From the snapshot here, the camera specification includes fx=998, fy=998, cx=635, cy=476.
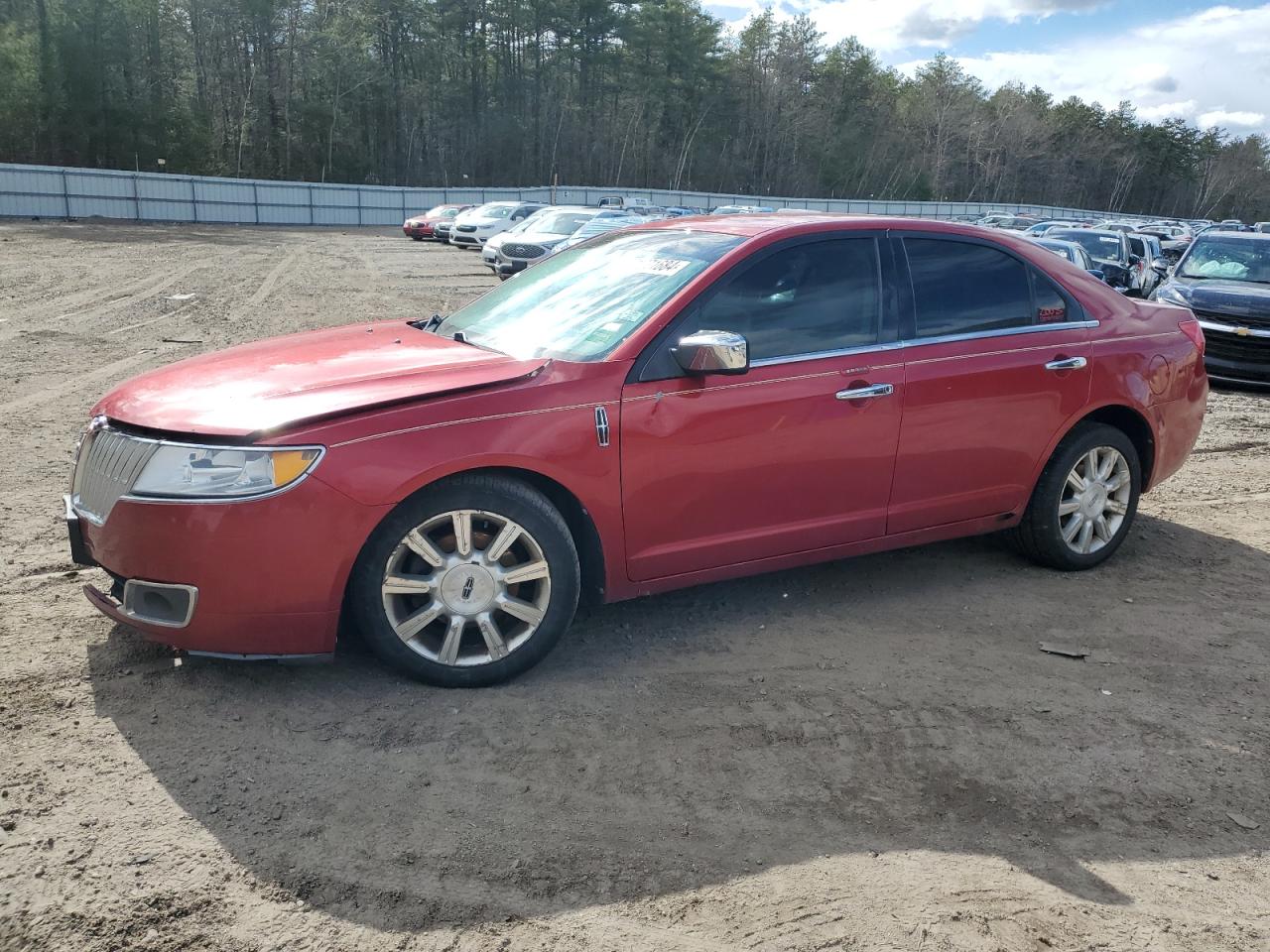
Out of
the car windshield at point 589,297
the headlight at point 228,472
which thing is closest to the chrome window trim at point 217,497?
the headlight at point 228,472

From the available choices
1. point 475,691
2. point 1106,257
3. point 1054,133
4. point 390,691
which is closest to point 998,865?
point 475,691

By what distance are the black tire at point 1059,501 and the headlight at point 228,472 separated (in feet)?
12.0

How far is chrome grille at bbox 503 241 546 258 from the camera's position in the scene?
72.5 feet

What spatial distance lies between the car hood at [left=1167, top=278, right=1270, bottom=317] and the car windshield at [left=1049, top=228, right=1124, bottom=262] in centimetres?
575

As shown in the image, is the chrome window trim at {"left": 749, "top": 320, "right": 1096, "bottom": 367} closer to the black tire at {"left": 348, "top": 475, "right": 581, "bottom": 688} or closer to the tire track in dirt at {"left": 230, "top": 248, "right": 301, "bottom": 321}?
the black tire at {"left": 348, "top": 475, "right": 581, "bottom": 688}

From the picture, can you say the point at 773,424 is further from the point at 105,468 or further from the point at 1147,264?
the point at 1147,264

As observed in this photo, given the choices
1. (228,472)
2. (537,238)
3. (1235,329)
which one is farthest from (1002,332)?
(537,238)

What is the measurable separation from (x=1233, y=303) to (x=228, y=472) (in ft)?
39.8

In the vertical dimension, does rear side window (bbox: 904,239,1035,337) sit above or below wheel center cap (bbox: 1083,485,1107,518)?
above

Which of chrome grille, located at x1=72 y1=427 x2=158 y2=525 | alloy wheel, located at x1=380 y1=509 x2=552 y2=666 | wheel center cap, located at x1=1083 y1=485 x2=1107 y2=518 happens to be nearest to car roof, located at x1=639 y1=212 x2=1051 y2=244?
wheel center cap, located at x1=1083 y1=485 x2=1107 y2=518

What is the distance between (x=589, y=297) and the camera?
4.51m

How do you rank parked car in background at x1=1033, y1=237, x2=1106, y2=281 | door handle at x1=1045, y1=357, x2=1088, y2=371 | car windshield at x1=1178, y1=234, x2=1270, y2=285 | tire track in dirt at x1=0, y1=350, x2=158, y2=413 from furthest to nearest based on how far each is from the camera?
1. parked car in background at x1=1033, y1=237, x2=1106, y2=281
2. car windshield at x1=1178, y1=234, x2=1270, y2=285
3. tire track in dirt at x1=0, y1=350, x2=158, y2=413
4. door handle at x1=1045, y1=357, x2=1088, y2=371

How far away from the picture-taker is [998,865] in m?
2.94

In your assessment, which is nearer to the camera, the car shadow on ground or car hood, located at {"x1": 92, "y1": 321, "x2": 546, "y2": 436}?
the car shadow on ground
